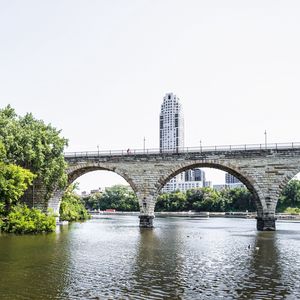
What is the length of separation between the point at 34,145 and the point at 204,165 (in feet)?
62.9

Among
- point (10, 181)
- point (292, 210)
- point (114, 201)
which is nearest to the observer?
point (10, 181)

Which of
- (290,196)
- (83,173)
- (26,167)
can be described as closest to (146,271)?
(26,167)

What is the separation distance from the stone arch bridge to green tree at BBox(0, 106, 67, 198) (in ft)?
21.8

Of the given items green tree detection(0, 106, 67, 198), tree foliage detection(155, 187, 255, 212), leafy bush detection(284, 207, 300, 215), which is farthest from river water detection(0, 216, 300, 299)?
tree foliage detection(155, 187, 255, 212)

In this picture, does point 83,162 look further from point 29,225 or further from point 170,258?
point 170,258

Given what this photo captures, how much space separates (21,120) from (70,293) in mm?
34632

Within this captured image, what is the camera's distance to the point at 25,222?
4019 centimetres

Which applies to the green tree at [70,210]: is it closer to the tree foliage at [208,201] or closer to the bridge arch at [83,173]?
the bridge arch at [83,173]

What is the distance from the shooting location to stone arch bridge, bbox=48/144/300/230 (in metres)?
45.7

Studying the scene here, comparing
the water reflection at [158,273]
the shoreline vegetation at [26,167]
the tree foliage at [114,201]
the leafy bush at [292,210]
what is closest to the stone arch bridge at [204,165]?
the shoreline vegetation at [26,167]

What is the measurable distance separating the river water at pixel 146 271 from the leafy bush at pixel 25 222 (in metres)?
7.61

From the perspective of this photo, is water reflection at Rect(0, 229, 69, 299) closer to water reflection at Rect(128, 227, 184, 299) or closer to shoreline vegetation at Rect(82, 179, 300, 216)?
water reflection at Rect(128, 227, 184, 299)

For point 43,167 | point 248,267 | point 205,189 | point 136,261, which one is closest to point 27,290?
point 136,261

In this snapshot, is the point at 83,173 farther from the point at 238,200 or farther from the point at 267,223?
the point at 238,200
